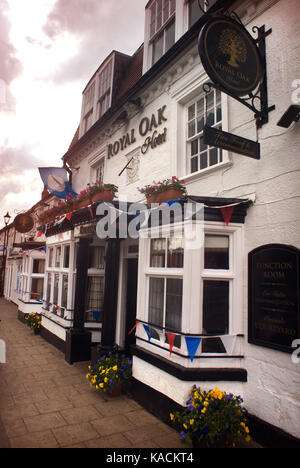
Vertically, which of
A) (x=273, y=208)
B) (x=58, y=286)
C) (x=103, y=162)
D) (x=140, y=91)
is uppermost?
(x=140, y=91)

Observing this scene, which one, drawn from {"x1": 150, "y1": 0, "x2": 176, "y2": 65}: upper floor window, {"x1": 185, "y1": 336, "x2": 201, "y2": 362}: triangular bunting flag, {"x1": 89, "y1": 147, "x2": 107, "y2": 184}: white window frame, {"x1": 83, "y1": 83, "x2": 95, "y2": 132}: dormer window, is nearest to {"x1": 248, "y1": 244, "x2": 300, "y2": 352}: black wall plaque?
{"x1": 185, "y1": 336, "x2": 201, "y2": 362}: triangular bunting flag

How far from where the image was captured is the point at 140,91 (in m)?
7.34

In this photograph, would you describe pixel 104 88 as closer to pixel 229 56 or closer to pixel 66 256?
pixel 66 256

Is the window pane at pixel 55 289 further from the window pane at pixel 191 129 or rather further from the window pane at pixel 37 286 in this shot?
the window pane at pixel 191 129

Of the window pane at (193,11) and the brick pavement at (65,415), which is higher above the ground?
the window pane at (193,11)

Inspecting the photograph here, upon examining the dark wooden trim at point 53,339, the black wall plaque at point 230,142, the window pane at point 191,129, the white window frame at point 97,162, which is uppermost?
the white window frame at point 97,162

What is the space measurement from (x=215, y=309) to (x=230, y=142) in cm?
246

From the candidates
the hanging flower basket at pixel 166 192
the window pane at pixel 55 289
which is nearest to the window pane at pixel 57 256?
the window pane at pixel 55 289

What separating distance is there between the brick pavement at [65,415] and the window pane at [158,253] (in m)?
2.51

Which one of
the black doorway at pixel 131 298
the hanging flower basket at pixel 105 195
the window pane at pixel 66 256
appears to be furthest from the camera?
the window pane at pixel 66 256

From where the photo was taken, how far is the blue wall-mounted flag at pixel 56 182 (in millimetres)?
9156
